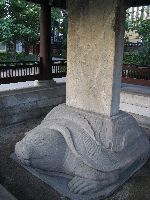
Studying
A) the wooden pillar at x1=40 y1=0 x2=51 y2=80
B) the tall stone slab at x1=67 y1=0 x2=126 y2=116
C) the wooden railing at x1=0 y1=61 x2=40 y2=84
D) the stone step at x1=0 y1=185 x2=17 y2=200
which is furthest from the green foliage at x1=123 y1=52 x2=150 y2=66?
the stone step at x1=0 y1=185 x2=17 y2=200

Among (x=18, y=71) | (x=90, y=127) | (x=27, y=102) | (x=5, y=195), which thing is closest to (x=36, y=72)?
(x=18, y=71)

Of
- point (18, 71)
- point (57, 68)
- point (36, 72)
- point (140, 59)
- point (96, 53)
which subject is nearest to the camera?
point (96, 53)

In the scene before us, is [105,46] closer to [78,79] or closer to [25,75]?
[78,79]

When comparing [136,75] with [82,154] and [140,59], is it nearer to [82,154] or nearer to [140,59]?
[140,59]

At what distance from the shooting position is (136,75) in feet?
28.6

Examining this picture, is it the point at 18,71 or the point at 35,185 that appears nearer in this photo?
the point at 35,185

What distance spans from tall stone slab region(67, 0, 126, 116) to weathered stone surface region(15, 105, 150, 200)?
18.1 inches

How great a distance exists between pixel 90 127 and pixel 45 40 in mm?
4397

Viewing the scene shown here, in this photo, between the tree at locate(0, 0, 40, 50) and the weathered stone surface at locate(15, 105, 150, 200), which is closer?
the weathered stone surface at locate(15, 105, 150, 200)

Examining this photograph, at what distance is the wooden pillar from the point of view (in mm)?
7676

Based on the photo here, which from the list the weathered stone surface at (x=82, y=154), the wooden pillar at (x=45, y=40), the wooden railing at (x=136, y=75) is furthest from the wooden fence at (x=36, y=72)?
the weathered stone surface at (x=82, y=154)

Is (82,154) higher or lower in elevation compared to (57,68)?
lower

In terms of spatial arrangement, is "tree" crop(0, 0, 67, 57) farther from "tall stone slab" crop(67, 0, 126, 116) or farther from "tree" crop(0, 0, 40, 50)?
"tall stone slab" crop(67, 0, 126, 116)

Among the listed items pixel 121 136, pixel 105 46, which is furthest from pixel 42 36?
pixel 121 136
